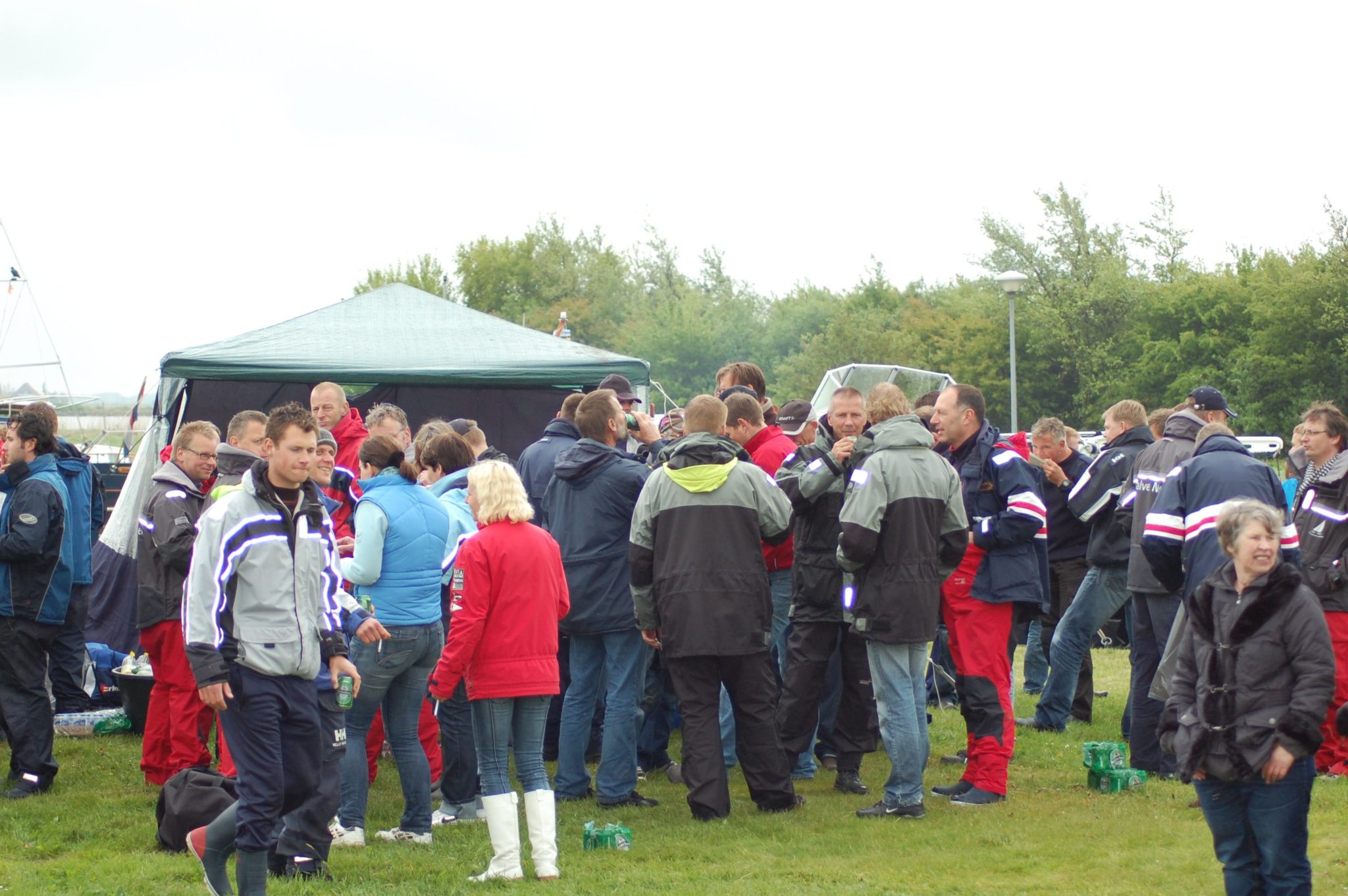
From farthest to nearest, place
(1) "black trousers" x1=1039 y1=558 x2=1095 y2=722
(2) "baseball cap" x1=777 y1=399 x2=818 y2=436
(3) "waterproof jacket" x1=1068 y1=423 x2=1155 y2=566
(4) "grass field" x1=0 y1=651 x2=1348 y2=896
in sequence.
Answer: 1. (1) "black trousers" x1=1039 y1=558 x2=1095 y2=722
2. (2) "baseball cap" x1=777 y1=399 x2=818 y2=436
3. (3) "waterproof jacket" x1=1068 y1=423 x2=1155 y2=566
4. (4) "grass field" x1=0 y1=651 x2=1348 y2=896

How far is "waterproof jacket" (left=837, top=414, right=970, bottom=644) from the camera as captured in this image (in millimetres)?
5848

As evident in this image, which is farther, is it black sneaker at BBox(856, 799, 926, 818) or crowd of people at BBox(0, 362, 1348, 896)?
black sneaker at BBox(856, 799, 926, 818)

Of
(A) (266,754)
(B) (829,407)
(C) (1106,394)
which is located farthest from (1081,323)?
(A) (266,754)

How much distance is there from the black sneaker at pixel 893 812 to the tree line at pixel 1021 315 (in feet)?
115

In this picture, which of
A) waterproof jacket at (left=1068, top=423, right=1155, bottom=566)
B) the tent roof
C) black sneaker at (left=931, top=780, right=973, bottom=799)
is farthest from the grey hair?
the tent roof

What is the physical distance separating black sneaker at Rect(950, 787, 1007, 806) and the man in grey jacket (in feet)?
10.3

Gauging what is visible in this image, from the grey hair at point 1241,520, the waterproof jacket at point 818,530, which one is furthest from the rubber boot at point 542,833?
the grey hair at point 1241,520

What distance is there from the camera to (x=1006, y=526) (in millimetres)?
6250

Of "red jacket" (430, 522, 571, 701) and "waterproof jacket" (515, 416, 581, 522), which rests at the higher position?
"waterproof jacket" (515, 416, 581, 522)

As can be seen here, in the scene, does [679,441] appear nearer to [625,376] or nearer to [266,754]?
[266,754]

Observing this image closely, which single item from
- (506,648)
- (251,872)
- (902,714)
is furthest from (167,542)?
(902,714)

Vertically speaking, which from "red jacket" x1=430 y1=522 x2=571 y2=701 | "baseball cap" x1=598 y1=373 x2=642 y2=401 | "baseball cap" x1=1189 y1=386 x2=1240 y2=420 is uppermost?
"baseball cap" x1=598 y1=373 x2=642 y2=401

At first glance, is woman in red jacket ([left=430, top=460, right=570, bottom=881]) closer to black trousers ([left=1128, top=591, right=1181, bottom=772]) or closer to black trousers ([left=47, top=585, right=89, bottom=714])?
black trousers ([left=47, top=585, right=89, bottom=714])

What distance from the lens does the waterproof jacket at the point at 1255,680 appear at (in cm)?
407
